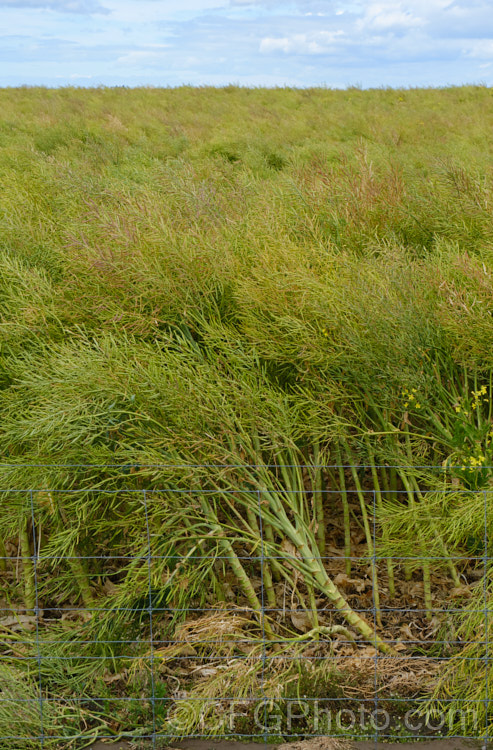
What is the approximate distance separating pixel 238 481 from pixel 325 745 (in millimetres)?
1215

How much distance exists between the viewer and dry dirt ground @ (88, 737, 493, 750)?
2.77 metres

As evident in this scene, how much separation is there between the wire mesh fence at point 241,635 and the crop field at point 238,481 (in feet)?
0.05

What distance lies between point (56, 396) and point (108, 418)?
25cm

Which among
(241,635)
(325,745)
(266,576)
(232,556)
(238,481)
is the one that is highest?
(238,481)

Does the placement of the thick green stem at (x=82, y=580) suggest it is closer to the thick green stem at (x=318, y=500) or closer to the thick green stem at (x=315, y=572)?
the thick green stem at (x=315, y=572)

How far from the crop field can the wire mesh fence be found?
1 centimetres

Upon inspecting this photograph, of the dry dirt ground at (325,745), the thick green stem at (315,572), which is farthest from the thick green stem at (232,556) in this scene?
the dry dirt ground at (325,745)

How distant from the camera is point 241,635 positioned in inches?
122

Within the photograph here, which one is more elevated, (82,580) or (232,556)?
(232,556)

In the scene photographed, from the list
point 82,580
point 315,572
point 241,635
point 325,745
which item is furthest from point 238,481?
point 325,745

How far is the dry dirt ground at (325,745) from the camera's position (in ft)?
9.09

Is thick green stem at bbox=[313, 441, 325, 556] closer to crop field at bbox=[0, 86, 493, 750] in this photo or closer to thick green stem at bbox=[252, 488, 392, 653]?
crop field at bbox=[0, 86, 493, 750]

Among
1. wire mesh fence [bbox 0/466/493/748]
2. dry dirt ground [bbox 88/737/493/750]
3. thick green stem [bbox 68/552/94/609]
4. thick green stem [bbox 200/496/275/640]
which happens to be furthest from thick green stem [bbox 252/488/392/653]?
thick green stem [bbox 68/552/94/609]

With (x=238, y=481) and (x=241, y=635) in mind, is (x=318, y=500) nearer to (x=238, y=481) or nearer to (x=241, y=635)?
(x=238, y=481)
